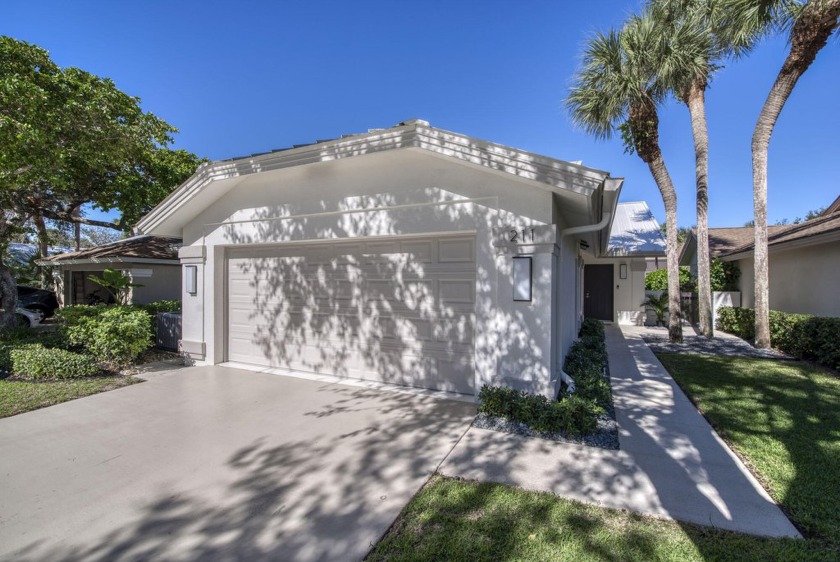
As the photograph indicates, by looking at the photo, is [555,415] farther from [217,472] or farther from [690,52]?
[690,52]

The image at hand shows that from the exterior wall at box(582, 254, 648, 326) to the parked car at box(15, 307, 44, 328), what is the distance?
68.6 ft

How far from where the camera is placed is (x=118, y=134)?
8.23m

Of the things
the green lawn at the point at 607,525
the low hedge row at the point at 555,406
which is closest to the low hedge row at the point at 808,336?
the green lawn at the point at 607,525

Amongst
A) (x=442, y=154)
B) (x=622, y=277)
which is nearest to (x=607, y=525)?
(x=442, y=154)

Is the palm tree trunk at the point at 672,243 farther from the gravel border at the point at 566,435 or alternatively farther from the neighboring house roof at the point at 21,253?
the neighboring house roof at the point at 21,253

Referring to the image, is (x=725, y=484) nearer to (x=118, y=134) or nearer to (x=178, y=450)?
(x=178, y=450)

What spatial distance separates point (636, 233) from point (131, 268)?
1958 cm

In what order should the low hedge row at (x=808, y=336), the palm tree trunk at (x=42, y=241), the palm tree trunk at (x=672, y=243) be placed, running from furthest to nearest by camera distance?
1. the palm tree trunk at (x=42, y=241)
2. the palm tree trunk at (x=672, y=243)
3. the low hedge row at (x=808, y=336)

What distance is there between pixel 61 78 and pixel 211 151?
860cm

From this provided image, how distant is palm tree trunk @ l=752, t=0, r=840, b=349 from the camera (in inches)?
303

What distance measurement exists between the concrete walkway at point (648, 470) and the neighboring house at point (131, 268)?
12.7 m

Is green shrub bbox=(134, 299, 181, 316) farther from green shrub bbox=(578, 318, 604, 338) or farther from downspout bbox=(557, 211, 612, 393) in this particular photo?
green shrub bbox=(578, 318, 604, 338)

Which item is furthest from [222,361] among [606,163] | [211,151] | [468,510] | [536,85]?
[606,163]

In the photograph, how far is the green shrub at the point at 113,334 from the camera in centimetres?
698
